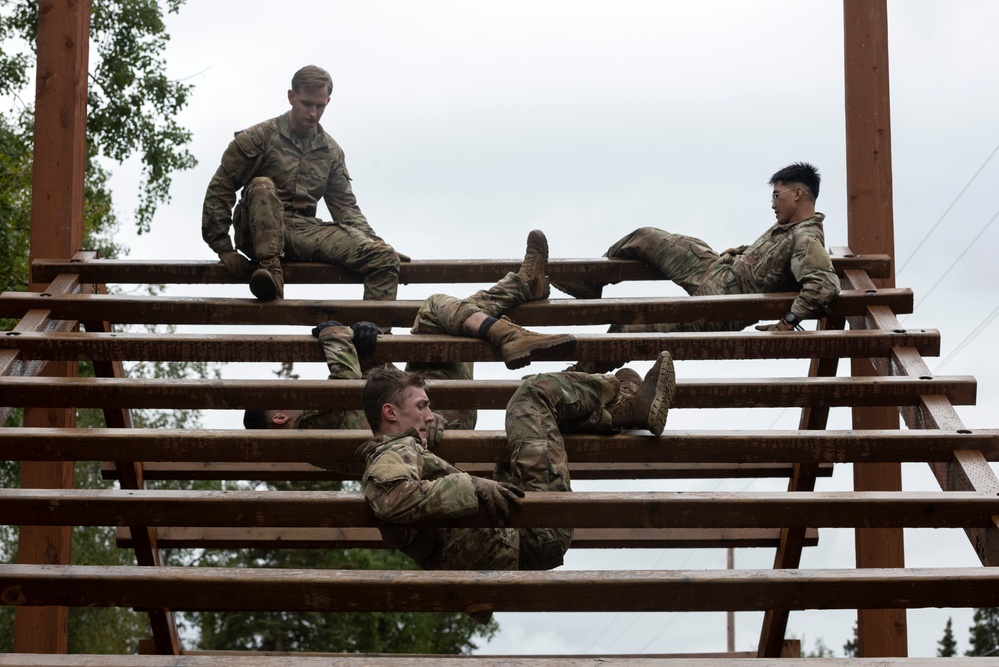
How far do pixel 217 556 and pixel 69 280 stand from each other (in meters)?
23.3

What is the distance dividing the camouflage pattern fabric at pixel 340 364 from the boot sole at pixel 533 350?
602 millimetres

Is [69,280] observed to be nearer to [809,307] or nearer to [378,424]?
[378,424]

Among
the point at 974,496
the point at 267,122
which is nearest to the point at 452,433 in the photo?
the point at 974,496

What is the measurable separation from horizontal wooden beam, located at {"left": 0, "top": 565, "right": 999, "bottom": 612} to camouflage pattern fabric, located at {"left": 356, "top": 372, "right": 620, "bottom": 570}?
23 cm

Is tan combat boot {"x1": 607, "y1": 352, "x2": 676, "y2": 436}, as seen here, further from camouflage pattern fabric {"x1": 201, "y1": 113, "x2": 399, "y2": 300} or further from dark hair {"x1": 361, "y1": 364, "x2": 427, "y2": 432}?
camouflage pattern fabric {"x1": 201, "y1": 113, "x2": 399, "y2": 300}

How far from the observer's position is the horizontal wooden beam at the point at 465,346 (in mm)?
5387

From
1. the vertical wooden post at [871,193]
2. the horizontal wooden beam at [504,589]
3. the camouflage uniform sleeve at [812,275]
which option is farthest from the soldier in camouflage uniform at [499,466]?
the vertical wooden post at [871,193]

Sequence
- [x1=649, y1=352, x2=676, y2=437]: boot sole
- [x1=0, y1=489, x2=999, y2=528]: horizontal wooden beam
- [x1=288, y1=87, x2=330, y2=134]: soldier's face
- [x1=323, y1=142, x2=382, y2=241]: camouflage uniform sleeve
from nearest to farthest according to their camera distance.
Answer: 1. [x1=0, y1=489, x2=999, y2=528]: horizontal wooden beam
2. [x1=649, y1=352, x2=676, y2=437]: boot sole
3. [x1=288, y1=87, x2=330, y2=134]: soldier's face
4. [x1=323, y1=142, x2=382, y2=241]: camouflage uniform sleeve

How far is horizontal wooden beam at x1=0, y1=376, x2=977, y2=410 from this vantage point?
4.98 metres

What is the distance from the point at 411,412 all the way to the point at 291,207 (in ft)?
8.72

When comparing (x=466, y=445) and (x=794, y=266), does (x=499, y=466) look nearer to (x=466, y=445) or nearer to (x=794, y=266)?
(x=466, y=445)

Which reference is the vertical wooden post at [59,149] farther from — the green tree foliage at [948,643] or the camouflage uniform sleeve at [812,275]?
the green tree foliage at [948,643]

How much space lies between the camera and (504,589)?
12.5ft

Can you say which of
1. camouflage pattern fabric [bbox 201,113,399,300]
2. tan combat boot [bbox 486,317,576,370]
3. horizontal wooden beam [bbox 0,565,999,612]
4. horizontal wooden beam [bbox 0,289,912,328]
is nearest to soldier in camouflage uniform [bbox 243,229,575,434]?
tan combat boot [bbox 486,317,576,370]
